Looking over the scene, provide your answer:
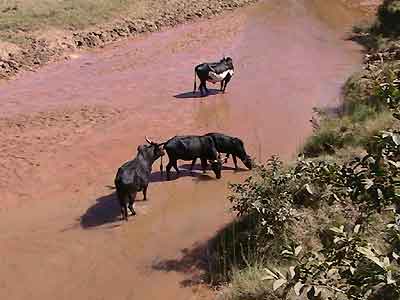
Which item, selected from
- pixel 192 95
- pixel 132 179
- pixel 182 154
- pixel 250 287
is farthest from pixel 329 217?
pixel 192 95

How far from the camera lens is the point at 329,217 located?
7.12m

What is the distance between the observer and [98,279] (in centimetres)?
768

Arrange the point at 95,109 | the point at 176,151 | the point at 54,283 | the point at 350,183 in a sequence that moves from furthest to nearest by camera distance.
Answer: the point at 95,109 < the point at 176,151 < the point at 54,283 < the point at 350,183

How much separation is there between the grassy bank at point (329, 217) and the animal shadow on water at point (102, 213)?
6.68 ft

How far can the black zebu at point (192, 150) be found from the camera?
10.5m

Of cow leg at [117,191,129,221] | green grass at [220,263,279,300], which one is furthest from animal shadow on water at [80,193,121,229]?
green grass at [220,263,279,300]

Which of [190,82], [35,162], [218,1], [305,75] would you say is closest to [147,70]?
[190,82]

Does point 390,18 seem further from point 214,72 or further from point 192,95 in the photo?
point 192,95

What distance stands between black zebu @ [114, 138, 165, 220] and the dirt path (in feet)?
1.04

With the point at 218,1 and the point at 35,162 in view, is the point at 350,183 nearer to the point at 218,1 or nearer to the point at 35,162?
the point at 35,162

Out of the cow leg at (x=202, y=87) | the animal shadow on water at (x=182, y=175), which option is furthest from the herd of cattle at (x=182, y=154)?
the cow leg at (x=202, y=87)

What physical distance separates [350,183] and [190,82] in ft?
45.3

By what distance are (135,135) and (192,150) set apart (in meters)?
2.69

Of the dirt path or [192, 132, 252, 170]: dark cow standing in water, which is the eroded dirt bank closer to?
the dirt path
